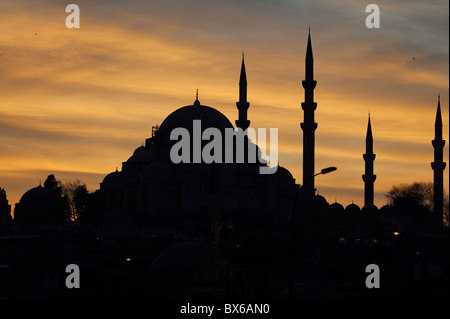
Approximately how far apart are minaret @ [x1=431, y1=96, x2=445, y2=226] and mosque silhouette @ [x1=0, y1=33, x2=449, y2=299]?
0.34 feet

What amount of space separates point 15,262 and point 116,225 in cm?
1692

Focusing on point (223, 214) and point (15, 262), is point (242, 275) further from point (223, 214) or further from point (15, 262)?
point (223, 214)

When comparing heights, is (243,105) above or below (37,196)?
above

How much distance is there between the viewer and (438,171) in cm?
10869

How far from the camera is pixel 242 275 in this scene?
3371 inches

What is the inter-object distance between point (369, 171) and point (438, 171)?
963 cm

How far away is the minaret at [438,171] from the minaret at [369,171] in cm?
715

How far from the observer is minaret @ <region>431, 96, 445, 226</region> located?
106 metres

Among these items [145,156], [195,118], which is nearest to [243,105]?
[195,118]

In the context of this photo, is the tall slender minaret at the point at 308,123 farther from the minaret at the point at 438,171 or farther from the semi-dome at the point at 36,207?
the semi-dome at the point at 36,207

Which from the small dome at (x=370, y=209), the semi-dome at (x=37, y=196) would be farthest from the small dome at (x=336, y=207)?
the semi-dome at (x=37, y=196)

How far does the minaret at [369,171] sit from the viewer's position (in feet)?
384

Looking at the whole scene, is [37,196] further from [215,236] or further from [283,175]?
Answer: [215,236]

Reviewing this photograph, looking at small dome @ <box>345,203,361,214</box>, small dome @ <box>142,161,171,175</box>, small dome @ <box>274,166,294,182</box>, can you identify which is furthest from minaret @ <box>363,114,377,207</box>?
small dome @ <box>142,161,171,175</box>
